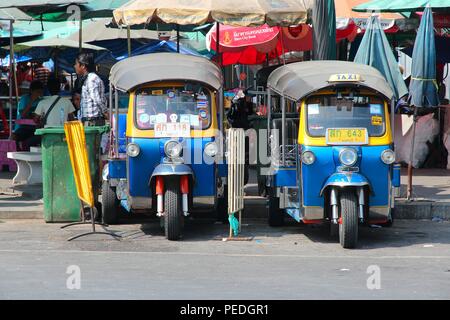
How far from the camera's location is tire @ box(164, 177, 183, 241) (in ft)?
35.9

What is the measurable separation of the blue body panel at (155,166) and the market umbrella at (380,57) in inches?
129

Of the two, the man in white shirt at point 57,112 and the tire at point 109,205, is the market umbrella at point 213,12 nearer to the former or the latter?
the tire at point 109,205

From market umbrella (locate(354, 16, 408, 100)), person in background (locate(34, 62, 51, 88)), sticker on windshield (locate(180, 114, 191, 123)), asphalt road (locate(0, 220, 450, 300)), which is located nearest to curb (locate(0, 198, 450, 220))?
asphalt road (locate(0, 220, 450, 300))

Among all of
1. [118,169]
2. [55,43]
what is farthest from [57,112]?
[118,169]

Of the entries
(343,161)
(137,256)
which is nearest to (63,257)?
(137,256)

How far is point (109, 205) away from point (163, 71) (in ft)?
6.01

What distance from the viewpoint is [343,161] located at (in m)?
10.8

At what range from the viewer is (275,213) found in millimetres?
12391

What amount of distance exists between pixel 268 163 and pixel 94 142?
2.18 m

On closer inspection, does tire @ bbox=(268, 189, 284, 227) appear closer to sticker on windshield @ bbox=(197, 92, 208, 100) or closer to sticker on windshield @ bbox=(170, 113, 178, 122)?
sticker on windshield @ bbox=(197, 92, 208, 100)

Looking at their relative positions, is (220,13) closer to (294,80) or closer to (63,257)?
(294,80)

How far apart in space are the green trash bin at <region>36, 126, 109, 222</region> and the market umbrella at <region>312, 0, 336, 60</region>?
133 inches

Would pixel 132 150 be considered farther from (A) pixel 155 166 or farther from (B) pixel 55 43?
(B) pixel 55 43

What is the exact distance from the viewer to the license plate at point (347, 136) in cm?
1102
